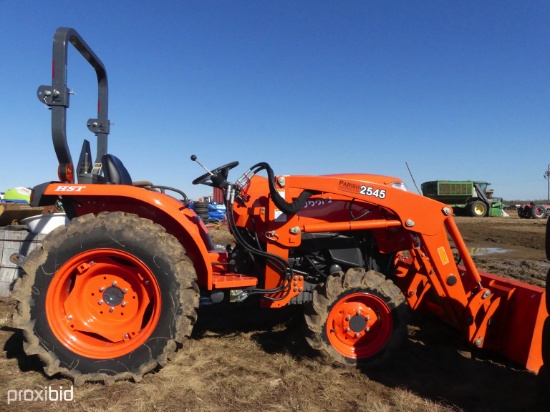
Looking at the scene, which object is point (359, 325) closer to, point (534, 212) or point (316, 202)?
point (316, 202)

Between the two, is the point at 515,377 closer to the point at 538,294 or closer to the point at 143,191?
the point at 538,294

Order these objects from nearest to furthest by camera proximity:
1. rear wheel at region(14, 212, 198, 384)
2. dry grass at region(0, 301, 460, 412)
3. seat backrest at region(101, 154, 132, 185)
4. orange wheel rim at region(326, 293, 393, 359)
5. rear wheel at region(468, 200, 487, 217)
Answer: dry grass at region(0, 301, 460, 412) < rear wheel at region(14, 212, 198, 384) < orange wheel rim at region(326, 293, 393, 359) < seat backrest at region(101, 154, 132, 185) < rear wheel at region(468, 200, 487, 217)

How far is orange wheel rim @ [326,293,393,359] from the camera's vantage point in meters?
3.21

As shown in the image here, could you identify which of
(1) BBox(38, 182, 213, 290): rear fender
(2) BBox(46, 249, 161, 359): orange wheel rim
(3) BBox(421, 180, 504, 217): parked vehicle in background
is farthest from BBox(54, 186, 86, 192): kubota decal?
(3) BBox(421, 180, 504, 217): parked vehicle in background

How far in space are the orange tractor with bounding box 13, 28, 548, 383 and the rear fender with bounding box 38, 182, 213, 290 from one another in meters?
0.01

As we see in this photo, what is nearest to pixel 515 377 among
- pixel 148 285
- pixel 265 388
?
pixel 265 388

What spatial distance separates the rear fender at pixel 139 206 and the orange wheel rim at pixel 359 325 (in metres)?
1.04

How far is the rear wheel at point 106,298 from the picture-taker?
2789 mm

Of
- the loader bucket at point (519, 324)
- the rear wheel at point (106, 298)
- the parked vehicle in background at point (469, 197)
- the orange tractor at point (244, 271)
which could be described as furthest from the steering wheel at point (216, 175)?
the parked vehicle in background at point (469, 197)

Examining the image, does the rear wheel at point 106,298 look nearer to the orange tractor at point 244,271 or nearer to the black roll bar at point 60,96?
the orange tractor at point 244,271

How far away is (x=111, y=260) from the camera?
3.04 meters

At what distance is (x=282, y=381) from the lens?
289 cm

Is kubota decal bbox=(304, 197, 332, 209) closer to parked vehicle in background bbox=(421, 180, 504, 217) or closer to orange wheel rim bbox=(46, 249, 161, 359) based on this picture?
orange wheel rim bbox=(46, 249, 161, 359)

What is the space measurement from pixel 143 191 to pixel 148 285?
0.69m
